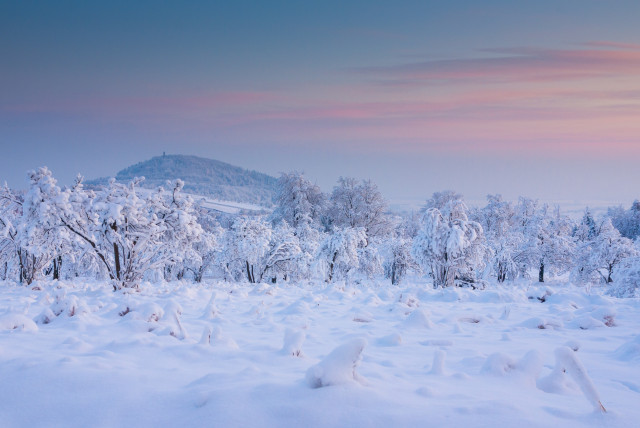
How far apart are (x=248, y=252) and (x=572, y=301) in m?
15.1

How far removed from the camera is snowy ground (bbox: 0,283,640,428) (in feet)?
5.45

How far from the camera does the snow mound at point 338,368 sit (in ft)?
6.04

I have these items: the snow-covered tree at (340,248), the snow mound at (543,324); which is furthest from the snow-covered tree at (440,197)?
the snow mound at (543,324)

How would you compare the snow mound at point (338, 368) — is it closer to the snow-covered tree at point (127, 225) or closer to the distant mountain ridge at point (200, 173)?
the snow-covered tree at point (127, 225)

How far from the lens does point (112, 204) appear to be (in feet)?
28.0

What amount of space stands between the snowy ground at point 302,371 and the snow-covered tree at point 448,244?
868 centimetres

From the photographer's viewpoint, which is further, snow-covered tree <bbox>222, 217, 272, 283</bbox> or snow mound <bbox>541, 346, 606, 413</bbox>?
snow-covered tree <bbox>222, 217, 272, 283</bbox>

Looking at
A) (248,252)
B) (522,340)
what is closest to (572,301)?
(522,340)

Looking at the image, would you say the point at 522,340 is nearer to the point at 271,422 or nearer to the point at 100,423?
the point at 271,422

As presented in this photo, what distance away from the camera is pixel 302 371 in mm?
2615

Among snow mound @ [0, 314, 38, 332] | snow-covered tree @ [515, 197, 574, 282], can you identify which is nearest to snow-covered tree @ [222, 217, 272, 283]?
snow mound @ [0, 314, 38, 332]

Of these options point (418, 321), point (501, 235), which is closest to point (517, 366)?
point (418, 321)

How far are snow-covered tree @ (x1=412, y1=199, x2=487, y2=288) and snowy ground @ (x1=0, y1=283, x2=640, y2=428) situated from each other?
8.68 metres

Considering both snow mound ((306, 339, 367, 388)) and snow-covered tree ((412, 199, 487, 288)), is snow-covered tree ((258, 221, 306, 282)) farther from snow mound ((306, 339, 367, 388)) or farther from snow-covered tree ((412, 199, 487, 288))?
snow mound ((306, 339, 367, 388))
